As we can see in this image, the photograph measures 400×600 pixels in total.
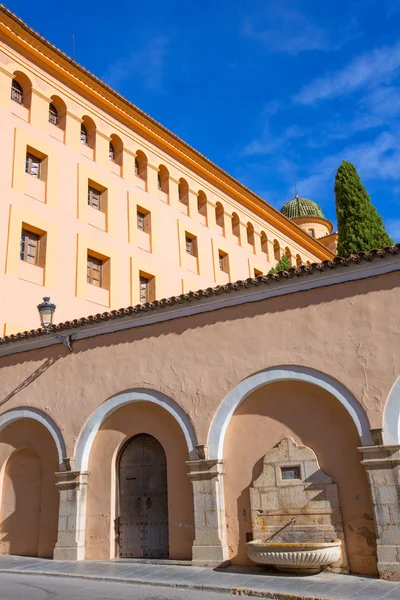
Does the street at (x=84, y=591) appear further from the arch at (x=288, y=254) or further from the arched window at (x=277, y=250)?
the arch at (x=288, y=254)

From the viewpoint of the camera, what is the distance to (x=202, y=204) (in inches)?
949

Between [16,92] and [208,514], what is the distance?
47.2ft

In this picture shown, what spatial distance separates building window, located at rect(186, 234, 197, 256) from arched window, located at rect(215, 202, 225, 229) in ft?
7.74

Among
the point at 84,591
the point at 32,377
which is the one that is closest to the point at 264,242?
the point at 32,377

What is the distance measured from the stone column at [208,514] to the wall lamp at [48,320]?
4.11 meters

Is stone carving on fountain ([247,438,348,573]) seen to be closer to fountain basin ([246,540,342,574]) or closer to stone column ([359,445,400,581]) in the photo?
fountain basin ([246,540,342,574])

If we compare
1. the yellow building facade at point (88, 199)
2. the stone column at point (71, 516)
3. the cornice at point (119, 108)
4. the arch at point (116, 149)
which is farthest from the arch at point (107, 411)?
the cornice at point (119, 108)

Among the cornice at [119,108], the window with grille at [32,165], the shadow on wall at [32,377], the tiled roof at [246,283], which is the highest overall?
the cornice at [119,108]

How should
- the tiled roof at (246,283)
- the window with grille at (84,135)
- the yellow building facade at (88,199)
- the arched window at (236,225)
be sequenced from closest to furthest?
1. the tiled roof at (246,283)
2. the yellow building facade at (88,199)
3. the window with grille at (84,135)
4. the arched window at (236,225)

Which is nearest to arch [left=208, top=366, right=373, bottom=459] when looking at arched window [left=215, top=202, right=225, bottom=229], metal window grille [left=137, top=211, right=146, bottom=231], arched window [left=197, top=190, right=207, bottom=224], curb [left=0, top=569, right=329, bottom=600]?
curb [left=0, top=569, right=329, bottom=600]

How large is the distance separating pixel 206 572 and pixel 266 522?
1.22 meters

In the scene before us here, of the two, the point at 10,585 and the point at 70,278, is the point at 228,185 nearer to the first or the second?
the point at 70,278

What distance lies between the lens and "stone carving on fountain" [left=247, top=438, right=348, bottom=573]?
7.82 m

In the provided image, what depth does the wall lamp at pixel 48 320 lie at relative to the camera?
11.7 meters
